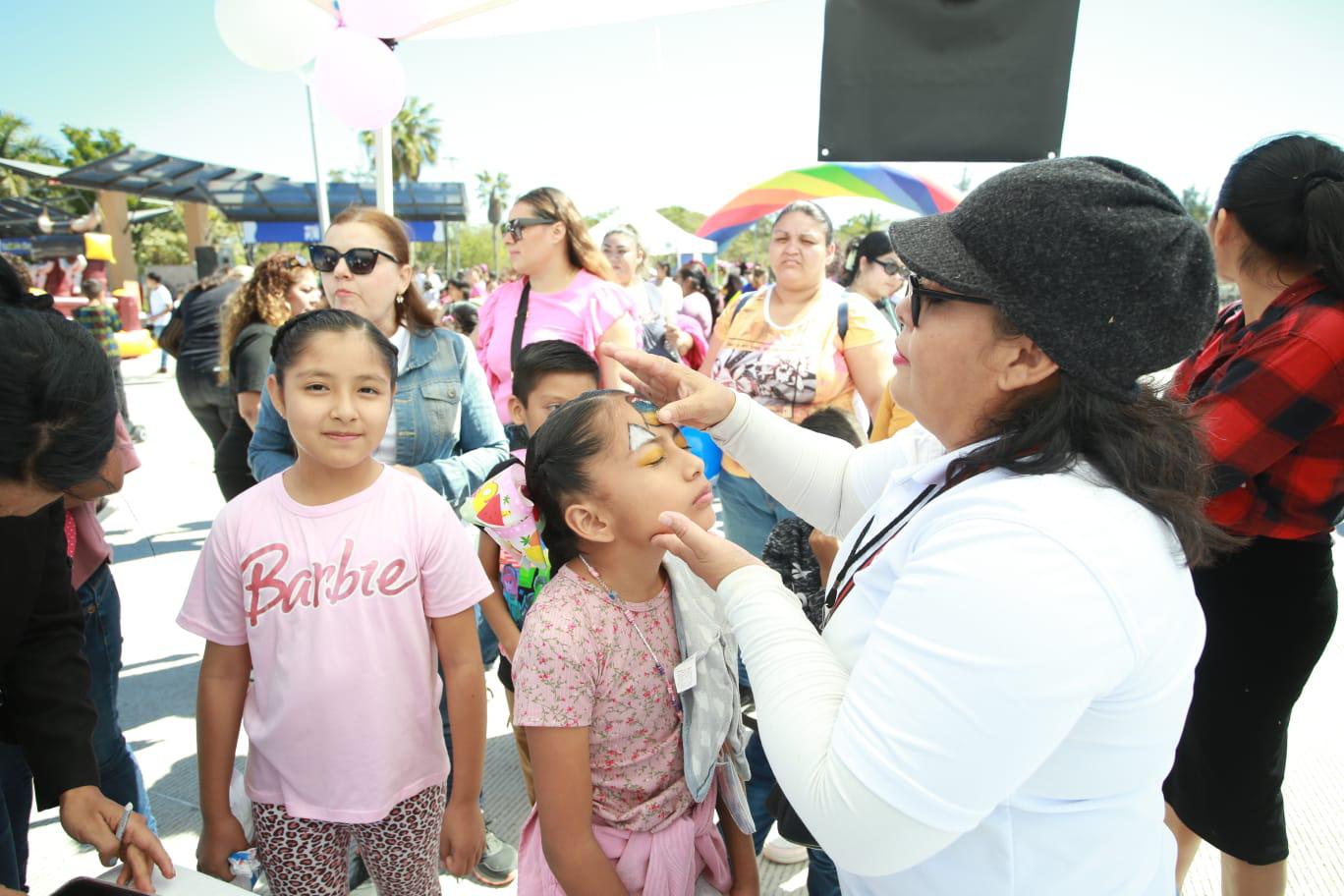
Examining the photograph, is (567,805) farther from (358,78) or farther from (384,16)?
(384,16)

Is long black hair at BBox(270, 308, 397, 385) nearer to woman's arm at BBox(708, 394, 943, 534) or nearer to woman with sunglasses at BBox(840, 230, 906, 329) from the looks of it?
woman's arm at BBox(708, 394, 943, 534)

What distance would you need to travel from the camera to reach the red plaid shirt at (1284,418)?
1651 millimetres

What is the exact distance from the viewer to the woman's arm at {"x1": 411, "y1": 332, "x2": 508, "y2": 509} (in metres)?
2.41

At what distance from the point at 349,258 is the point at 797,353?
172 cm

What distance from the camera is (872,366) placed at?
3.14 meters

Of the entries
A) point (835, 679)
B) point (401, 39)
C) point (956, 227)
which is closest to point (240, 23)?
point (401, 39)

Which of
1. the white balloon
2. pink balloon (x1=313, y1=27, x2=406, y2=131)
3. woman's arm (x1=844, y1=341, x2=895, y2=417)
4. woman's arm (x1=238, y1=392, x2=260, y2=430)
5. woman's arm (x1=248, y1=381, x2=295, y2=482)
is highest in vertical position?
the white balloon

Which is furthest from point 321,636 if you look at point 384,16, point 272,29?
point 272,29

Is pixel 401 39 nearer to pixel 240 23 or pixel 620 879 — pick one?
pixel 240 23

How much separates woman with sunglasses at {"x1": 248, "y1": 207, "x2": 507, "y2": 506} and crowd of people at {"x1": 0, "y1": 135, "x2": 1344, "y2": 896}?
0.04 feet

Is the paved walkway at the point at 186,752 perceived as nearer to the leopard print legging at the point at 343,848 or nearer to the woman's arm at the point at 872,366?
the leopard print legging at the point at 343,848

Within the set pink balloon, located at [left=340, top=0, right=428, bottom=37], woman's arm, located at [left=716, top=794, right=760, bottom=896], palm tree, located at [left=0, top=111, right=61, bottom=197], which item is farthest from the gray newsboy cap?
palm tree, located at [left=0, top=111, right=61, bottom=197]

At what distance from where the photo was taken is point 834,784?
36.1 inches

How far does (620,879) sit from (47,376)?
1315 millimetres
